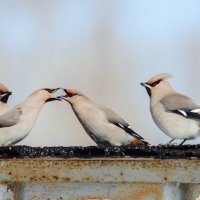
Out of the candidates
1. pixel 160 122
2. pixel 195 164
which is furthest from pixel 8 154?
pixel 160 122

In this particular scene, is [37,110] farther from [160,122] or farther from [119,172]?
[119,172]

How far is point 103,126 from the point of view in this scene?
6086 millimetres

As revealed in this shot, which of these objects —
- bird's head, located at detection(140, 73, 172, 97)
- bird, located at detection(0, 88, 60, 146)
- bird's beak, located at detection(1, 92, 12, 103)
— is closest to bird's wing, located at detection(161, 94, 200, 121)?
bird's head, located at detection(140, 73, 172, 97)

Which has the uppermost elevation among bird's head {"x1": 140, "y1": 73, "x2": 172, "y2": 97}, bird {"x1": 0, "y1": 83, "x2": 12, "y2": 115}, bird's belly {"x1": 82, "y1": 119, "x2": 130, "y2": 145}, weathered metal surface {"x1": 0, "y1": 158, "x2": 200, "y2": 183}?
bird's head {"x1": 140, "y1": 73, "x2": 172, "y2": 97}

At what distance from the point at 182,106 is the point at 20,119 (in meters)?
1.55

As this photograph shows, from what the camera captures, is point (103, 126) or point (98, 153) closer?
point (98, 153)

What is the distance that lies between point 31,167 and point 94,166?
0.28 meters

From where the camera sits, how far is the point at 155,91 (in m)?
6.60

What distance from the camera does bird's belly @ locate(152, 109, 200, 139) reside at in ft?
20.3

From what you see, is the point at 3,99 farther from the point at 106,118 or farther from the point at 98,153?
the point at 98,153

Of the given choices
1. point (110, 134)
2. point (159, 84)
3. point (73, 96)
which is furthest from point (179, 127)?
point (73, 96)

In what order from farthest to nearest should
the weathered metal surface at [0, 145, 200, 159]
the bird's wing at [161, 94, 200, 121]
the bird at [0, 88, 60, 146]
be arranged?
the bird's wing at [161, 94, 200, 121] → the bird at [0, 88, 60, 146] → the weathered metal surface at [0, 145, 200, 159]

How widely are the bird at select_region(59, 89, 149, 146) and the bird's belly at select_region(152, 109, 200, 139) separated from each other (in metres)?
0.37

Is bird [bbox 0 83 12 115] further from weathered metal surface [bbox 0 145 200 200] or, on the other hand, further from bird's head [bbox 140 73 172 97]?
weathered metal surface [bbox 0 145 200 200]
